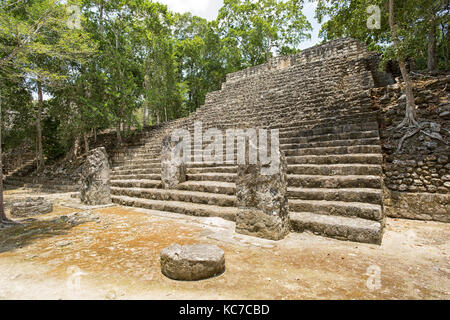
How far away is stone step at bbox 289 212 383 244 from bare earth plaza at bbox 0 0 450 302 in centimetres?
2

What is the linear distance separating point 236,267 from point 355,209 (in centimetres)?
206

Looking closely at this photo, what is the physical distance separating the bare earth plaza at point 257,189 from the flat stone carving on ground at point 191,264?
0.6 inches

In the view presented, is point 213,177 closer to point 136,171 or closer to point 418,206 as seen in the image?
point 136,171

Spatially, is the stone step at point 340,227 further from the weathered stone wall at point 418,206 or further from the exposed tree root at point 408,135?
the exposed tree root at point 408,135

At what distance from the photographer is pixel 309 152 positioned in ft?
16.6

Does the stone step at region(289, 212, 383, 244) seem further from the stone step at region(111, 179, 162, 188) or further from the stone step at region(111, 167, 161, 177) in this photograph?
the stone step at region(111, 167, 161, 177)

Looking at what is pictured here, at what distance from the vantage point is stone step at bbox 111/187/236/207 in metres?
4.47

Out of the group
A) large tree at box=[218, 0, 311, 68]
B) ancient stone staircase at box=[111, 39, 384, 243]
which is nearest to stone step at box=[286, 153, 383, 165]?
ancient stone staircase at box=[111, 39, 384, 243]

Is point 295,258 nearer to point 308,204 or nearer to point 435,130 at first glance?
point 308,204

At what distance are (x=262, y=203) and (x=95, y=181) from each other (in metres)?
4.64

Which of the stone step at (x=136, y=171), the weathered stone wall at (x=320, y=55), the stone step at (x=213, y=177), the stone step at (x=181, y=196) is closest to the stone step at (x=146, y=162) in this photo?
the stone step at (x=136, y=171)

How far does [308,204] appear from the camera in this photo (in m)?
3.63

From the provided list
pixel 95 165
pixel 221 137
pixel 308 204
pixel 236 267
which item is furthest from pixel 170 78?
pixel 236 267

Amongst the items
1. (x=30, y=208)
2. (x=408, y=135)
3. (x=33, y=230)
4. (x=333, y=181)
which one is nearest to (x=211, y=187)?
(x=333, y=181)
